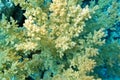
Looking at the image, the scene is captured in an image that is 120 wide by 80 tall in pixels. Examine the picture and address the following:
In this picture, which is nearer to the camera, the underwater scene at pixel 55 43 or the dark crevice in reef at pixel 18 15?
the underwater scene at pixel 55 43

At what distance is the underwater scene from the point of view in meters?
1.40

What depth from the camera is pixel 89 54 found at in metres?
1.39

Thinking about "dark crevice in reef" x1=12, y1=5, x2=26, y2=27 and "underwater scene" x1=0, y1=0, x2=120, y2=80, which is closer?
"underwater scene" x1=0, y1=0, x2=120, y2=80

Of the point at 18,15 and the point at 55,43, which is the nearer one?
the point at 55,43

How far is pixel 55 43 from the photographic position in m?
1.47

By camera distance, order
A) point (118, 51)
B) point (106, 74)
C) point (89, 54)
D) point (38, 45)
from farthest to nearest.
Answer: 1. point (106, 74)
2. point (118, 51)
3. point (38, 45)
4. point (89, 54)

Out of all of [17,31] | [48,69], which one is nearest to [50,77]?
[48,69]

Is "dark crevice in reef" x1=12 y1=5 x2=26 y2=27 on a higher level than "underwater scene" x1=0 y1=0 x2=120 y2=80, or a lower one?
higher

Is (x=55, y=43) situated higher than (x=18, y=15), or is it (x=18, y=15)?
(x=18, y=15)

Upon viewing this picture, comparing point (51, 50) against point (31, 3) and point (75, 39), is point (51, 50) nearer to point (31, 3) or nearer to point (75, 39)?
point (75, 39)

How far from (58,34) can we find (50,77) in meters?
0.27

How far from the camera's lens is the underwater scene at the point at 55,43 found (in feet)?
4.60

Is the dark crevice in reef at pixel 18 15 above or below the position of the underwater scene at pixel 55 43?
above

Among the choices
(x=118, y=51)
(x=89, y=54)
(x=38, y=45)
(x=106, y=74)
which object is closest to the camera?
(x=89, y=54)
